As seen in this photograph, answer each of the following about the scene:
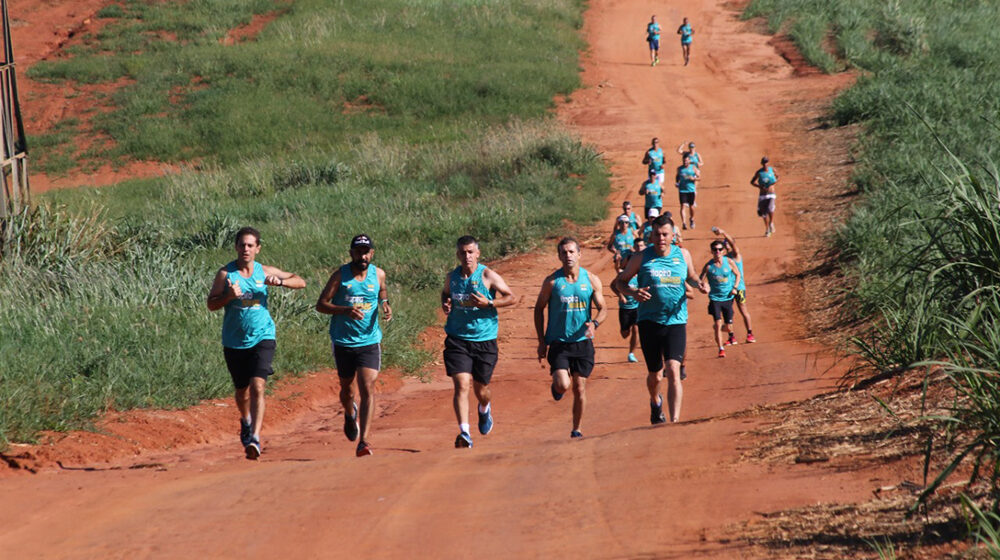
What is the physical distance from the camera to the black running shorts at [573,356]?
10.1 metres

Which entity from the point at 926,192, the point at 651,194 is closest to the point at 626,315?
the point at 926,192

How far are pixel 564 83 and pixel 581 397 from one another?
29504 millimetres

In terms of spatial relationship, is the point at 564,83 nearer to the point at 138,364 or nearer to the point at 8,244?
the point at 8,244

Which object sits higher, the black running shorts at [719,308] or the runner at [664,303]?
the runner at [664,303]

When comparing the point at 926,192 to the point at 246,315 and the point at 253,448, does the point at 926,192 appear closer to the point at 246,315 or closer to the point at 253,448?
the point at 246,315

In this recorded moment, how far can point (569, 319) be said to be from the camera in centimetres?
1007

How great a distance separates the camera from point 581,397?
1034 cm

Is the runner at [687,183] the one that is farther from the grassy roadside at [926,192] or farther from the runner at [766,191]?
the grassy roadside at [926,192]

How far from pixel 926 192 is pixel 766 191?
1125 cm

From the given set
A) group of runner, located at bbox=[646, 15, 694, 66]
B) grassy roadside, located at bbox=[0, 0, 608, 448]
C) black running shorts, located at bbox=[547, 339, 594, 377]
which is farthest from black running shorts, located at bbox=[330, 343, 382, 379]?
group of runner, located at bbox=[646, 15, 694, 66]

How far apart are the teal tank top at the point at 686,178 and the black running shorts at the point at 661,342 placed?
13.4m

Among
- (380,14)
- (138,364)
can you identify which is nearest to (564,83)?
(380,14)

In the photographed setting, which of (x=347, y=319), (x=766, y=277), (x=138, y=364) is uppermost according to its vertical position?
(x=347, y=319)

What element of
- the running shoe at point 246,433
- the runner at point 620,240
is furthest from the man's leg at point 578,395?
the runner at point 620,240
